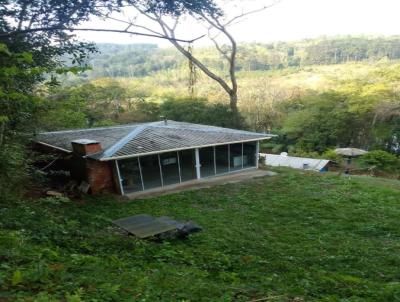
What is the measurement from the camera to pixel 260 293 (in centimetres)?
499

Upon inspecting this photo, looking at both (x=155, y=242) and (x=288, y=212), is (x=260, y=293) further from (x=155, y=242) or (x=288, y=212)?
(x=288, y=212)

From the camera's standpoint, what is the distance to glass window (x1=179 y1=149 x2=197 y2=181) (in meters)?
16.8

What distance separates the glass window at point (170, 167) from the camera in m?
16.2

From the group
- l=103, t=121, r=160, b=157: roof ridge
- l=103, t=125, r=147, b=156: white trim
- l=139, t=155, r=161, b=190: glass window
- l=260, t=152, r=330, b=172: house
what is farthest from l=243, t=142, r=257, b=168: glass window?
l=260, t=152, r=330, b=172: house

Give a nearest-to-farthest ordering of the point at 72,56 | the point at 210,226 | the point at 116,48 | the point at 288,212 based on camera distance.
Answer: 1. the point at 72,56
2. the point at 210,226
3. the point at 288,212
4. the point at 116,48

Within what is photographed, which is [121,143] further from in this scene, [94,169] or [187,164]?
[187,164]

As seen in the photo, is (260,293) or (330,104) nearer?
(260,293)

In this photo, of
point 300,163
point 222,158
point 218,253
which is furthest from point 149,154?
point 300,163

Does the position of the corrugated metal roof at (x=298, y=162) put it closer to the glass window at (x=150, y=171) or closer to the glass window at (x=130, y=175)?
the glass window at (x=150, y=171)

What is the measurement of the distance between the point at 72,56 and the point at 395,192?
13236 mm

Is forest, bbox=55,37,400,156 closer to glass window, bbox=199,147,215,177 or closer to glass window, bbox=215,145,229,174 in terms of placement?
glass window, bbox=215,145,229,174

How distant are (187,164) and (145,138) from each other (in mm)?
2450

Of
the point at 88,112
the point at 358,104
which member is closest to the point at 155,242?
the point at 88,112

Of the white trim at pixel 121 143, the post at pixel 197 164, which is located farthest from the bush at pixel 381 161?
the white trim at pixel 121 143
